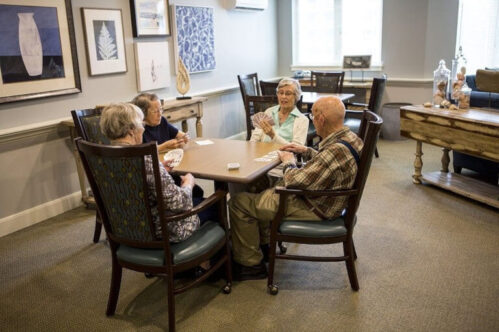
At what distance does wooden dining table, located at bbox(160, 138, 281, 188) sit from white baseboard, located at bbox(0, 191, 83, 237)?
142 centimetres

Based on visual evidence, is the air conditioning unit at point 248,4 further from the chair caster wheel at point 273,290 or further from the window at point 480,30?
the chair caster wheel at point 273,290

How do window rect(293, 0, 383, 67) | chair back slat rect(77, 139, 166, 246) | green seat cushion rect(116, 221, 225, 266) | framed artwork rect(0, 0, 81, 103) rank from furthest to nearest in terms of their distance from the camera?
1. window rect(293, 0, 383, 67)
2. framed artwork rect(0, 0, 81, 103)
3. green seat cushion rect(116, 221, 225, 266)
4. chair back slat rect(77, 139, 166, 246)

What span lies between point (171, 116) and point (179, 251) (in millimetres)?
2336

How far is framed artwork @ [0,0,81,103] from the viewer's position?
128 inches

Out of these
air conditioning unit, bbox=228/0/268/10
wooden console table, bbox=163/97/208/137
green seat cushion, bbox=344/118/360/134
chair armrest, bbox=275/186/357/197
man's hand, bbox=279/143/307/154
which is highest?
air conditioning unit, bbox=228/0/268/10

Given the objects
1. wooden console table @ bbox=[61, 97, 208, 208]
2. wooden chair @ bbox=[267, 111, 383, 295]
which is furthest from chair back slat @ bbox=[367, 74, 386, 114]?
wooden chair @ bbox=[267, 111, 383, 295]

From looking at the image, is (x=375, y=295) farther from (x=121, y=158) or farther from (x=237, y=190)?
(x=121, y=158)

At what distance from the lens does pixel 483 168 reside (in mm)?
4113

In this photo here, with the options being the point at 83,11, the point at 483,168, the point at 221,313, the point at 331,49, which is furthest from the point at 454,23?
the point at 221,313

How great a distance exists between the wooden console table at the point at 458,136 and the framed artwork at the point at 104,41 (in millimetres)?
2674

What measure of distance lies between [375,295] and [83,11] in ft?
10.4

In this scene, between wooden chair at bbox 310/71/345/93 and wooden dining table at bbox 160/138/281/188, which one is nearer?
wooden dining table at bbox 160/138/281/188

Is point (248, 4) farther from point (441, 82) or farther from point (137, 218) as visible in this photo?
point (137, 218)

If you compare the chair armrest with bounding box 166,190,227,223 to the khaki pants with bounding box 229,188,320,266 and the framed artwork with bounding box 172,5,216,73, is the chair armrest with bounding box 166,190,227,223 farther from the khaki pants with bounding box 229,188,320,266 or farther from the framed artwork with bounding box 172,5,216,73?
the framed artwork with bounding box 172,5,216,73
